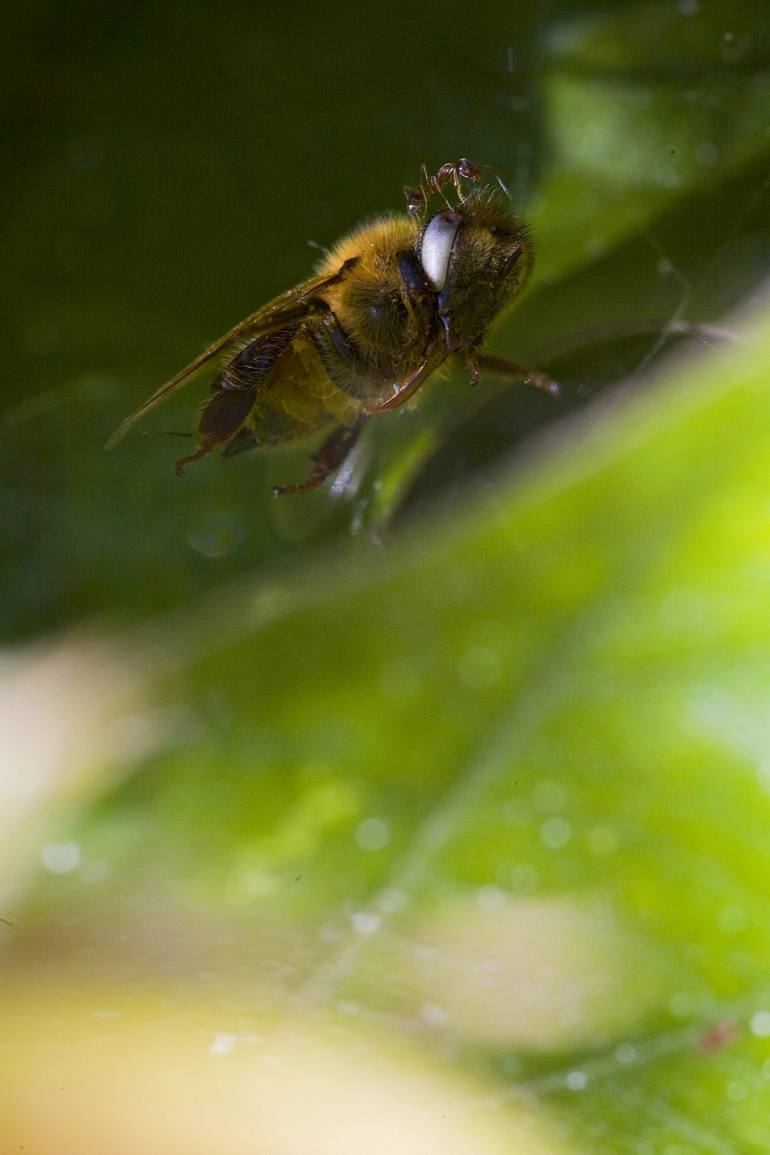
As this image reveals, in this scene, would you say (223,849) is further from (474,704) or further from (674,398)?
(674,398)

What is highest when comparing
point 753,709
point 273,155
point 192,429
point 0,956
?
point 273,155

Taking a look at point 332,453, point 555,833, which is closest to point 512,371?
point 332,453

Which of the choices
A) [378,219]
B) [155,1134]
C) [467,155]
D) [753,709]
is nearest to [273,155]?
[467,155]

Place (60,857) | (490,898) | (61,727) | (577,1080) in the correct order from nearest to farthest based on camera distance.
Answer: (577,1080)
(490,898)
(60,857)
(61,727)

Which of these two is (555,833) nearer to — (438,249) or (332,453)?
(332,453)

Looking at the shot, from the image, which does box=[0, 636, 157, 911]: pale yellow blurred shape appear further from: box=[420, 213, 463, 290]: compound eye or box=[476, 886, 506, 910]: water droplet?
box=[420, 213, 463, 290]: compound eye
